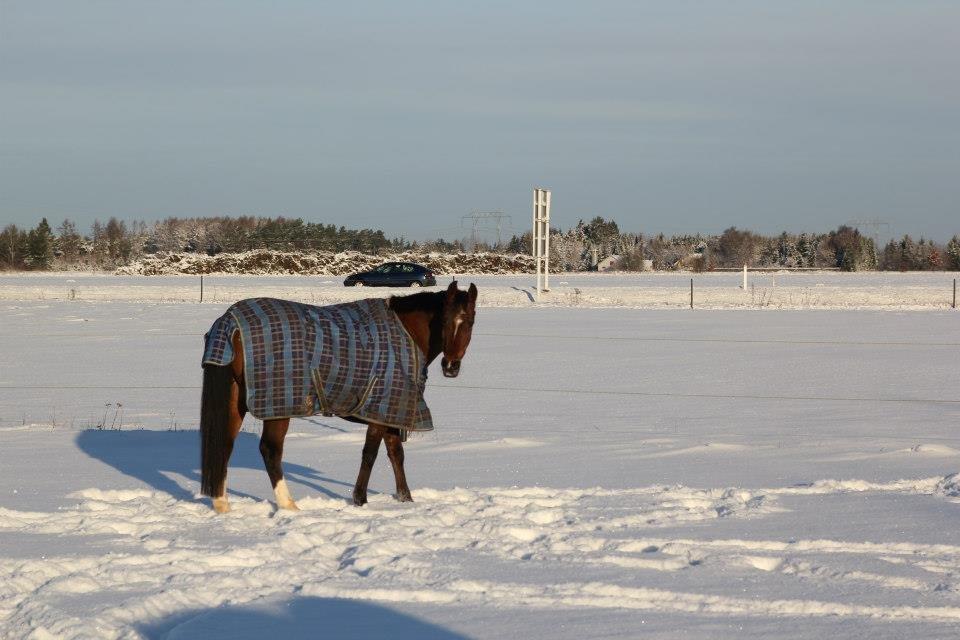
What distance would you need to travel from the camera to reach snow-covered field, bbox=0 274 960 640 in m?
4.87

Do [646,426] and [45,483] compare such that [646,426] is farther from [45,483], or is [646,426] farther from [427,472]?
[45,483]

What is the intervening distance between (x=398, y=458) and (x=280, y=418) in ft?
2.87

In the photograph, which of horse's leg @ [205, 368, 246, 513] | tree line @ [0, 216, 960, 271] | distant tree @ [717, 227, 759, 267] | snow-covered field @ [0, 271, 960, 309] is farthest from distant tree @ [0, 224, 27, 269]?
horse's leg @ [205, 368, 246, 513]

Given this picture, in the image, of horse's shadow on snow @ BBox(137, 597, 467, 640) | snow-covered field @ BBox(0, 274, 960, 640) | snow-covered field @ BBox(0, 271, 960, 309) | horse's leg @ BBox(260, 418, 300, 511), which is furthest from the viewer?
snow-covered field @ BBox(0, 271, 960, 309)

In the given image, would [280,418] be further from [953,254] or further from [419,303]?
[953,254]

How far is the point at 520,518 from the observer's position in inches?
269

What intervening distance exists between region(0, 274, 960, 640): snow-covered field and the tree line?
5816cm

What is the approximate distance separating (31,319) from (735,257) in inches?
2433

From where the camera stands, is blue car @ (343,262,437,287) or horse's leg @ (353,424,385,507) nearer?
horse's leg @ (353,424,385,507)

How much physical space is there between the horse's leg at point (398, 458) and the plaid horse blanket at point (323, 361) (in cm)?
14

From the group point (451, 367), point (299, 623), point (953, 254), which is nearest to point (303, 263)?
point (953, 254)

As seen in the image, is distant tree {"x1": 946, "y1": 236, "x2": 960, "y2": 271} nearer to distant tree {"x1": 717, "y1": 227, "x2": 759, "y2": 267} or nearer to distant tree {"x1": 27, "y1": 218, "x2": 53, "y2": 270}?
distant tree {"x1": 717, "y1": 227, "x2": 759, "y2": 267}

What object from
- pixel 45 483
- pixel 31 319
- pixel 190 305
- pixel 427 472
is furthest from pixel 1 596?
pixel 190 305

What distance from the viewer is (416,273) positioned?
50000mm
